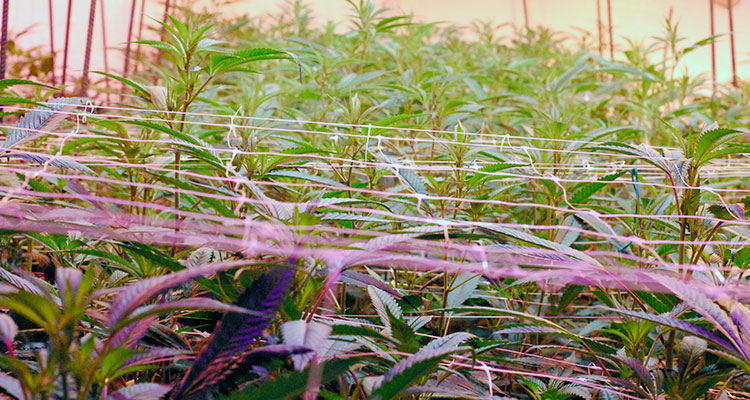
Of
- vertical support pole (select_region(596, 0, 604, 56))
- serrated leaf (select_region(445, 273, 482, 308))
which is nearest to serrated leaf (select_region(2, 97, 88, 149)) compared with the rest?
serrated leaf (select_region(445, 273, 482, 308))

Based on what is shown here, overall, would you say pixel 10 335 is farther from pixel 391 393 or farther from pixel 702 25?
pixel 702 25

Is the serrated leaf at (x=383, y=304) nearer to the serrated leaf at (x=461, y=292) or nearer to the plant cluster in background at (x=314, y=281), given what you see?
the plant cluster in background at (x=314, y=281)

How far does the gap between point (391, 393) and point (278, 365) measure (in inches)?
5.0

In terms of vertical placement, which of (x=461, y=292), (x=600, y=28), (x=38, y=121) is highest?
(x=600, y=28)

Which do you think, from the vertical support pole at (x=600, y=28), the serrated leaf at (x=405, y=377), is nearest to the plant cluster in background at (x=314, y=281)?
the serrated leaf at (x=405, y=377)

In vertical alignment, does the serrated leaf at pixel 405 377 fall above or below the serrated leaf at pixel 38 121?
below

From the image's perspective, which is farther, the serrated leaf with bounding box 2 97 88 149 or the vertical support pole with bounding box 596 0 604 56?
the vertical support pole with bounding box 596 0 604 56

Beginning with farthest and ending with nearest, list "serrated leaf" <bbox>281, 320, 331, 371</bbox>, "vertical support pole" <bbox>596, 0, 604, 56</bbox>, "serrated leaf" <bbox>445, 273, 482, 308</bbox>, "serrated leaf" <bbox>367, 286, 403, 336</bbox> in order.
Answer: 1. "vertical support pole" <bbox>596, 0, 604, 56</bbox>
2. "serrated leaf" <bbox>445, 273, 482, 308</bbox>
3. "serrated leaf" <bbox>367, 286, 403, 336</bbox>
4. "serrated leaf" <bbox>281, 320, 331, 371</bbox>

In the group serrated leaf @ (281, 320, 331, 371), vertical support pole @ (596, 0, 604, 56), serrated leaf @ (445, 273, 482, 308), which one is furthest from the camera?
vertical support pole @ (596, 0, 604, 56)

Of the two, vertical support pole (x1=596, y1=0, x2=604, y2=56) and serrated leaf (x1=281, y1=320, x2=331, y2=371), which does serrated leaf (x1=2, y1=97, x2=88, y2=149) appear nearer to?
serrated leaf (x1=281, y1=320, x2=331, y2=371)

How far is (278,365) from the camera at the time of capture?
58 centimetres

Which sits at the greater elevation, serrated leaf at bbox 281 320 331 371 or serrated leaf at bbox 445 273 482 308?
serrated leaf at bbox 281 320 331 371

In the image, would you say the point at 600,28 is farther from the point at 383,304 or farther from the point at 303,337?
the point at 303,337

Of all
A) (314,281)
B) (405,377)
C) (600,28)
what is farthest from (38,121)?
(600,28)
